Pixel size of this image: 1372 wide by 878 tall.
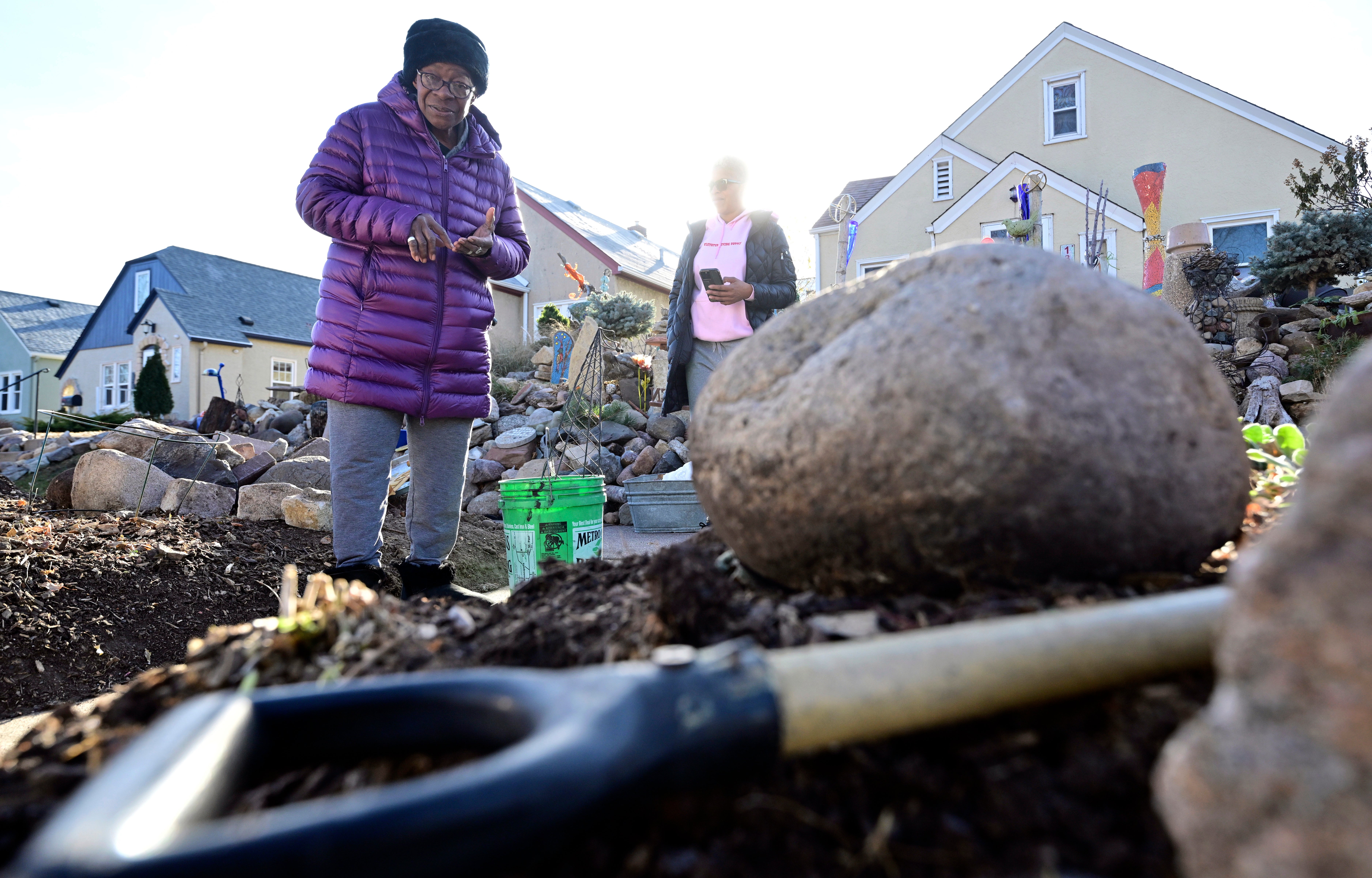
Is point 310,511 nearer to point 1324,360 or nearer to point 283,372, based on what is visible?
point 1324,360

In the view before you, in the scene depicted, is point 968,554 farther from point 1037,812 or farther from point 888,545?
point 1037,812

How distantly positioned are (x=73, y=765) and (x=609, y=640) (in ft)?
3.03

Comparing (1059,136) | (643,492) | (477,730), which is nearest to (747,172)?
(643,492)

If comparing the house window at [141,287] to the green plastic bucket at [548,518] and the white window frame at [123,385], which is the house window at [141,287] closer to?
the white window frame at [123,385]

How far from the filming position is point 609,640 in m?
1.63

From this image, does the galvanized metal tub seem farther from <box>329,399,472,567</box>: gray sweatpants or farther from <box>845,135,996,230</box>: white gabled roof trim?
<box>845,135,996,230</box>: white gabled roof trim

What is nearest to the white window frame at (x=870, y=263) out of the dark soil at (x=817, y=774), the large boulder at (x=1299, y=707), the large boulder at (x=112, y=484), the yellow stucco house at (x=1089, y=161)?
the yellow stucco house at (x=1089, y=161)

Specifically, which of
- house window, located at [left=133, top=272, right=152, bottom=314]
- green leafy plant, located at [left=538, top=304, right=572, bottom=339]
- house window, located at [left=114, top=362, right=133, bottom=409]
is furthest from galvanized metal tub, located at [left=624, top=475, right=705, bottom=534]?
house window, located at [left=133, top=272, right=152, bottom=314]

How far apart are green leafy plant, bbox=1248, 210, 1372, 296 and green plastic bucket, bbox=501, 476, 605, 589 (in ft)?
31.9

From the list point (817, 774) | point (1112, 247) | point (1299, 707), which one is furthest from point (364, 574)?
point (1112, 247)

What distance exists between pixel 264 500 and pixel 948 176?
→ 1448 centimetres

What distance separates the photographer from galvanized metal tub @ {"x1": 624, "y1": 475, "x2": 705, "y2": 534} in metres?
6.04

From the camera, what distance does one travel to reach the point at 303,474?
6.62 meters

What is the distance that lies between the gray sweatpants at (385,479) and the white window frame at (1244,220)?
14670 millimetres
